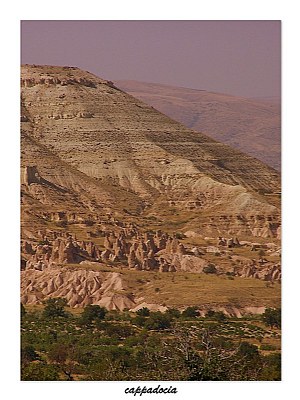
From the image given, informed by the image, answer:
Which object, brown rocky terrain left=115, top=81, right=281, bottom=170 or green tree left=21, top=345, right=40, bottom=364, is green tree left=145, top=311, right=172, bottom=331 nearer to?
green tree left=21, top=345, right=40, bottom=364

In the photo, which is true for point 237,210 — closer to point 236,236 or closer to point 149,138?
point 236,236

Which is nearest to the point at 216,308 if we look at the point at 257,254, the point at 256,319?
the point at 256,319

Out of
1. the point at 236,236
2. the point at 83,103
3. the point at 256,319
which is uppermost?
the point at 83,103

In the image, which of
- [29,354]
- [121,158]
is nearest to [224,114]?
[121,158]

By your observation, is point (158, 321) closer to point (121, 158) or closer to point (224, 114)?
point (121, 158)

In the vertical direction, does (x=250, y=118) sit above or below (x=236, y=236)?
above

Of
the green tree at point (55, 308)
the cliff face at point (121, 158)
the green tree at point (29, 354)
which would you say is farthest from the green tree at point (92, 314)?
the cliff face at point (121, 158)
